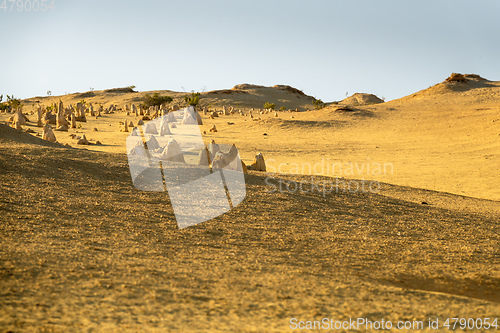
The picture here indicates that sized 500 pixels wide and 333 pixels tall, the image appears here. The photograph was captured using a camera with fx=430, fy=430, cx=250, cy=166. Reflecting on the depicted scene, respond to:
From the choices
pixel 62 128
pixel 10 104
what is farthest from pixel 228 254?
pixel 10 104

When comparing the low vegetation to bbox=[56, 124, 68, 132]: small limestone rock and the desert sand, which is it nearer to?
bbox=[56, 124, 68, 132]: small limestone rock

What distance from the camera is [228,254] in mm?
4211

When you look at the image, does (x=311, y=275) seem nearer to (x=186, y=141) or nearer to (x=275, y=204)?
(x=275, y=204)

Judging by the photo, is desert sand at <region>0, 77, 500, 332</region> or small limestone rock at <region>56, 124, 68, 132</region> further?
small limestone rock at <region>56, 124, 68, 132</region>

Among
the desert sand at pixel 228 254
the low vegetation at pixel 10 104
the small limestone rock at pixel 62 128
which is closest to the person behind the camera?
the desert sand at pixel 228 254

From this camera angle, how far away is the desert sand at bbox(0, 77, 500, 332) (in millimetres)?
2863

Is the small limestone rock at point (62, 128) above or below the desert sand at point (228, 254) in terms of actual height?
above

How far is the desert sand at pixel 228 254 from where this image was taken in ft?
9.39

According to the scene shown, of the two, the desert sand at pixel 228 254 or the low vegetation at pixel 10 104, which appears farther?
the low vegetation at pixel 10 104

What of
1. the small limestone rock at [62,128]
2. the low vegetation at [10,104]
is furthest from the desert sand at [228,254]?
the low vegetation at [10,104]

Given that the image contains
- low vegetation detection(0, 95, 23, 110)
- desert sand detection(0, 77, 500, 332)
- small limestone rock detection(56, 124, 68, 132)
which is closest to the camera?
desert sand detection(0, 77, 500, 332)

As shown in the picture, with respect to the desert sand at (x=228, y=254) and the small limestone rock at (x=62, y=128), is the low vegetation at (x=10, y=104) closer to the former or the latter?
the small limestone rock at (x=62, y=128)

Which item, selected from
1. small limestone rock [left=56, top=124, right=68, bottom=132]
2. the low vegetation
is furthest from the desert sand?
the low vegetation

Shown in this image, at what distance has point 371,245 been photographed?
194 inches
